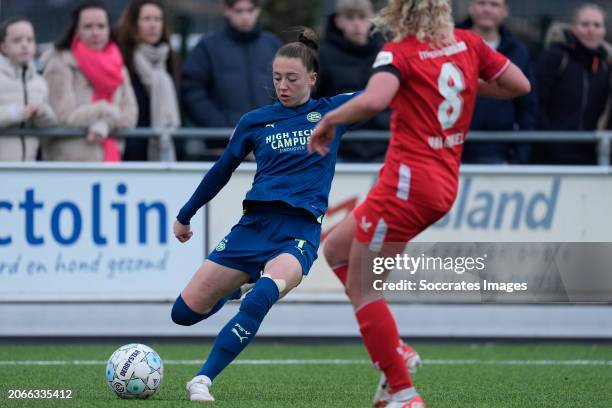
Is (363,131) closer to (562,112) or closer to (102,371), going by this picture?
(562,112)

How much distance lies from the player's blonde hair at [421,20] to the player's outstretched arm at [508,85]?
0.46 metres

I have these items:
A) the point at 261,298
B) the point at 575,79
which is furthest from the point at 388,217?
the point at 575,79

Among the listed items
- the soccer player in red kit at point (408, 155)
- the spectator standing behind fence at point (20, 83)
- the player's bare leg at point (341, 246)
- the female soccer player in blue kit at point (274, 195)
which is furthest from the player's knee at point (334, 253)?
the spectator standing behind fence at point (20, 83)

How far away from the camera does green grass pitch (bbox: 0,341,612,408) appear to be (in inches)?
273

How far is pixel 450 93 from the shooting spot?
19.6 ft

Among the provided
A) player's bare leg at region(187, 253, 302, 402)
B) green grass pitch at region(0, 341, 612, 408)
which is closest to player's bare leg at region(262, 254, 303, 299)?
player's bare leg at region(187, 253, 302, 402)

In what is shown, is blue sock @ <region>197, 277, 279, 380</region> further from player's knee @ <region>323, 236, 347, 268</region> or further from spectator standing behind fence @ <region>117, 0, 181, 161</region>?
spectator standing behind fence @ <region>117, 0, 181, 161</region>

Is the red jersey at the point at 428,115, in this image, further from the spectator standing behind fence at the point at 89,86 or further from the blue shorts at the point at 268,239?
the spectator standing behind fence at the point at 89,86

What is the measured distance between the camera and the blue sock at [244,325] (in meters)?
6.71

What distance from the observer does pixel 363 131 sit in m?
10.8

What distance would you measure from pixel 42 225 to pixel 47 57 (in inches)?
54.1

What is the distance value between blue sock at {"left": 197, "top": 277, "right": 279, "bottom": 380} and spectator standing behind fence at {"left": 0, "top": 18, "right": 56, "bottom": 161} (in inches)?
155

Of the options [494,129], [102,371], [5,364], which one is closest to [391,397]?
[102,371]

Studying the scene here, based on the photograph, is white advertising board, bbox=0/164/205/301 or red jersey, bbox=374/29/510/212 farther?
white advertising board, bbox=0/164/205/301
